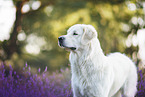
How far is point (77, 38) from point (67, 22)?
6.34m

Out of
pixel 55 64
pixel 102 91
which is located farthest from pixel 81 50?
pixel 55 64

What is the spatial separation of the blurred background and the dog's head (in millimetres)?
5902

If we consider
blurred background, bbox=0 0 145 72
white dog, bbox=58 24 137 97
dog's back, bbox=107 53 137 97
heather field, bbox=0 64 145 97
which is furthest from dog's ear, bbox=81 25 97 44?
blurred background, bbox=0 0 145 72

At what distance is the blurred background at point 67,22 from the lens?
9.34 m

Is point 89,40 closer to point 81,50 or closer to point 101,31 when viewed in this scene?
point 81,50

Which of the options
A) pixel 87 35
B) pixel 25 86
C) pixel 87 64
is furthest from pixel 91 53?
pixel 25 86

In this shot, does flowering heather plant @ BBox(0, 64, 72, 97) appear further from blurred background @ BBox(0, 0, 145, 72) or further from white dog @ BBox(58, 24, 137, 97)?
blurred background @ BBox(0, 0, 145, 72)

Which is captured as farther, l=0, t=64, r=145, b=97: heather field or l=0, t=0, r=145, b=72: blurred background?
l=0, t=0, r=145, b=72: blurred background

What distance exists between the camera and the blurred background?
368 inches

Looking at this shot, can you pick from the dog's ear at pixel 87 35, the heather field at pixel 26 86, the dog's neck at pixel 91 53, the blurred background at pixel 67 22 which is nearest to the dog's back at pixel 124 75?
the dog's neck at pixel 91 53

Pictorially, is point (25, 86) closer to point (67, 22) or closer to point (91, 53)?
point (91, 53)

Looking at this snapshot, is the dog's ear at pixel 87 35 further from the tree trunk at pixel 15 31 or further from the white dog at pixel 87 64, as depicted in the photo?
the tree trunk at pixel 15 31

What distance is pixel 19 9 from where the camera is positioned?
920cm

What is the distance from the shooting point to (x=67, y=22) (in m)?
9.59
